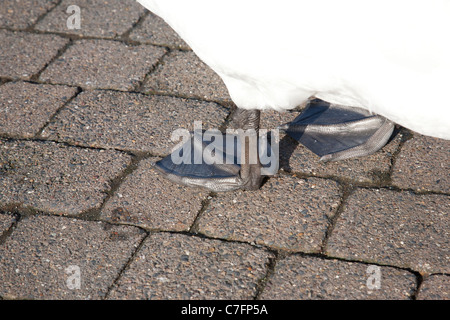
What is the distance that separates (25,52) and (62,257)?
6.73 feet

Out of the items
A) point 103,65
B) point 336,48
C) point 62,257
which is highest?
point 336,48

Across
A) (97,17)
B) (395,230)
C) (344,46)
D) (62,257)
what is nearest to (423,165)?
(395,230)

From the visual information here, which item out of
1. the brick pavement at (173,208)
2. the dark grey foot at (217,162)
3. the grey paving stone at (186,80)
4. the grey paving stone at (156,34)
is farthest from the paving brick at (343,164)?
the grey paving stone at (156,34)

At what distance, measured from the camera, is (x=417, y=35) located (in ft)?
7.01

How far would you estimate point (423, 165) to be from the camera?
321cm

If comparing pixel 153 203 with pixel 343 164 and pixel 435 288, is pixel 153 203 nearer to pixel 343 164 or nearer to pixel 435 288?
pixel 343 164

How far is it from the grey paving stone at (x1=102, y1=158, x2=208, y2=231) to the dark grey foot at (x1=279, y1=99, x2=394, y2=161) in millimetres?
732

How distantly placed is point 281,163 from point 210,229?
65 centimetres

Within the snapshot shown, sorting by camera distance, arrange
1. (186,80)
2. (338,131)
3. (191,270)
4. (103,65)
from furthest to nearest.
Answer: (103,65), (186,80), (338,131), (191,270)

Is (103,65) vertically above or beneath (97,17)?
beneath

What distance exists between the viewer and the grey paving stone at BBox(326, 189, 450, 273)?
8.70ft

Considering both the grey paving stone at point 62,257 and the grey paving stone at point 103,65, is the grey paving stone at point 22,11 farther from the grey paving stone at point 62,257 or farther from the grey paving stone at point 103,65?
the grey paving stone at point 62,257

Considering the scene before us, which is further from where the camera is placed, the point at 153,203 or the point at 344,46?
the point at 153,203

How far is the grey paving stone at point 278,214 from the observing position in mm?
2785
